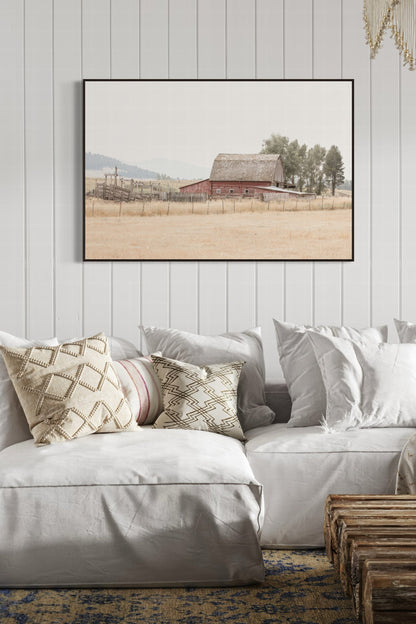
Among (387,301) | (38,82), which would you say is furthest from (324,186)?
(38,82)

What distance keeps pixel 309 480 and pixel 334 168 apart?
1777 mm

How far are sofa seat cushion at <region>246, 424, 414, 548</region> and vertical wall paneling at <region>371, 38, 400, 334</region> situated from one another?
1227 mm

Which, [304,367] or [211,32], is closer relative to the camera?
[304,367]

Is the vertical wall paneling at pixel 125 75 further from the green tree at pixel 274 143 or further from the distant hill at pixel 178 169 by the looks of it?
the green tree at pixel 274 143

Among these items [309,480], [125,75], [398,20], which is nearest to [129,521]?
[309,480]

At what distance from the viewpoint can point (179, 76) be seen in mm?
3686

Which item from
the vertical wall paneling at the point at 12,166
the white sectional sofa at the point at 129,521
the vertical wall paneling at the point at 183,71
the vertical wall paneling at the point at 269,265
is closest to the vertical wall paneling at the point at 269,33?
the vertical wall paneling at the point at 269,265

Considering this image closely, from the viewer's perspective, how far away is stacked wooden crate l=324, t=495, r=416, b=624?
1580 mm

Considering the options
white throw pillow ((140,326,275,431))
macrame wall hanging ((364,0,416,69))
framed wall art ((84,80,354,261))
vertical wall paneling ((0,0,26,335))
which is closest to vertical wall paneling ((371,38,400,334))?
framed wall art ((84,80,354,261))

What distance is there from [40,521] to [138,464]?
37cm

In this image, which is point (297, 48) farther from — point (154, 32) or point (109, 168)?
point (109, 168)

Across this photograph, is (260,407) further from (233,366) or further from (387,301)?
(387,301)

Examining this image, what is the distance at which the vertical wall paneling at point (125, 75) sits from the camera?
12.0 ft

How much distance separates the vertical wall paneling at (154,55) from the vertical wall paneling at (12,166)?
64 centimetres
